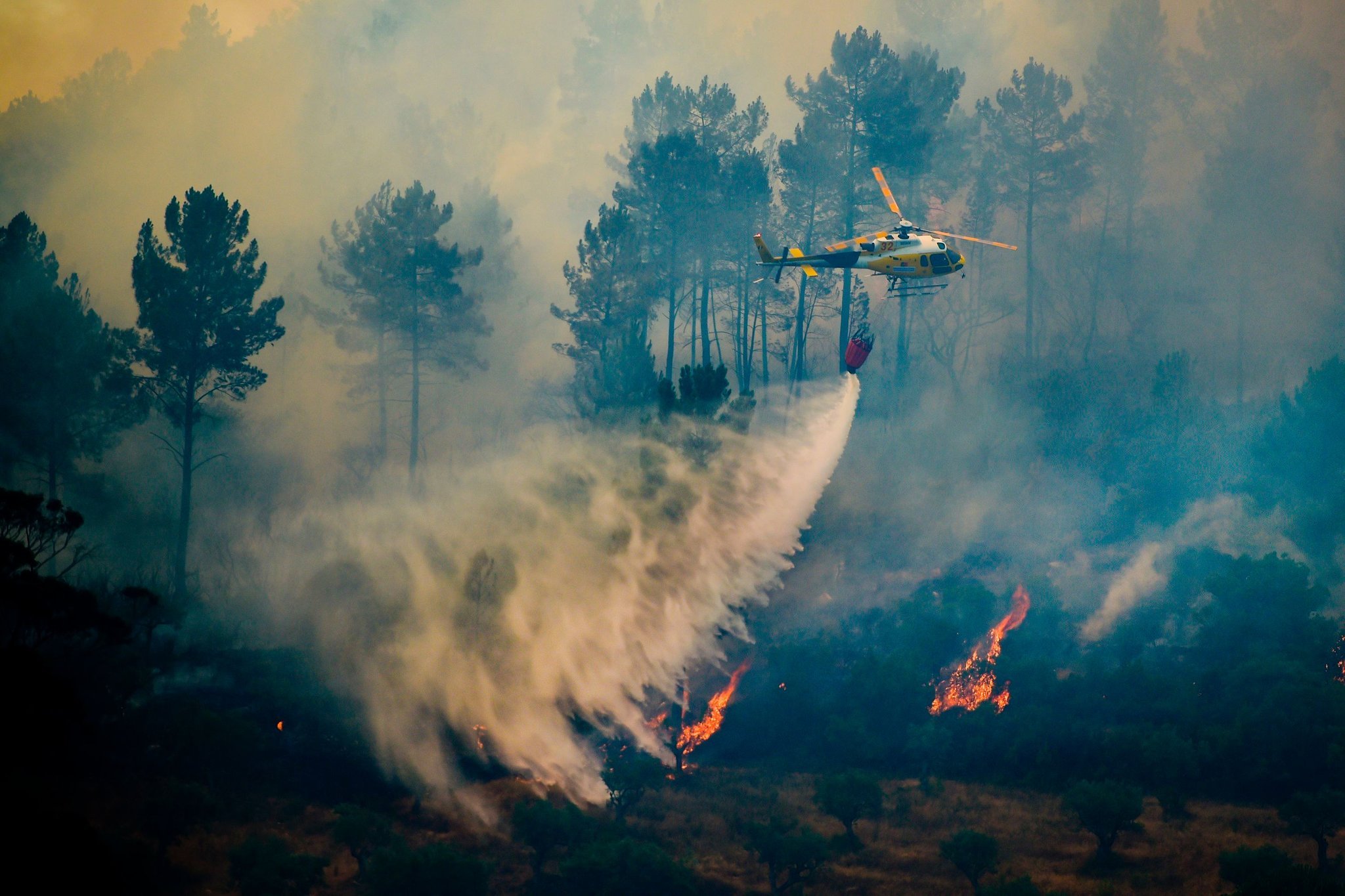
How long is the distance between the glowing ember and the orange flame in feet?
25.0

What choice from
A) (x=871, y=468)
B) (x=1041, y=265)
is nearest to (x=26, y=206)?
(x=871, y=468)

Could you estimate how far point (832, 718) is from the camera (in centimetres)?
4050

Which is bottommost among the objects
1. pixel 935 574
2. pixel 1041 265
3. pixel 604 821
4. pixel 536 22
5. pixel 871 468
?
pixel 604 821

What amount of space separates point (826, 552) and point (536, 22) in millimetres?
84414

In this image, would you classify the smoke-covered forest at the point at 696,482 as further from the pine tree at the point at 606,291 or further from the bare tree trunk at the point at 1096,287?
the bare tree trunk at the point at 1096,287

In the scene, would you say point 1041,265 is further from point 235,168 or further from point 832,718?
point 235,168

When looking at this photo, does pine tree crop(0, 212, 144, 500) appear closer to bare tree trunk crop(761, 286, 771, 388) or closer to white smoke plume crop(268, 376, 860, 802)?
white smoke plume crop(268, 376, 860, 802)

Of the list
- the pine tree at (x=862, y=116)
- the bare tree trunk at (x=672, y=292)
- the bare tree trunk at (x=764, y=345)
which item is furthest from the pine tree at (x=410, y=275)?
the pine tree at (x=862, y=116)

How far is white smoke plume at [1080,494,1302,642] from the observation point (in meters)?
46.6

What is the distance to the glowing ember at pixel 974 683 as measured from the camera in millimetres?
42281

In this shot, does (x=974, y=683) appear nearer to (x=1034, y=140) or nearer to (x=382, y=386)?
(x=382, y=386)

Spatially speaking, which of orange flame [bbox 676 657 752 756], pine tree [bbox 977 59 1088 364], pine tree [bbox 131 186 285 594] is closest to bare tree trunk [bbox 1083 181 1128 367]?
pine tree [bbox 977 59 1088 364]

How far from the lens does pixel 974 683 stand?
4288 centimetres

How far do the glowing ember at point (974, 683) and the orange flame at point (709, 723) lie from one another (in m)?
7.62
